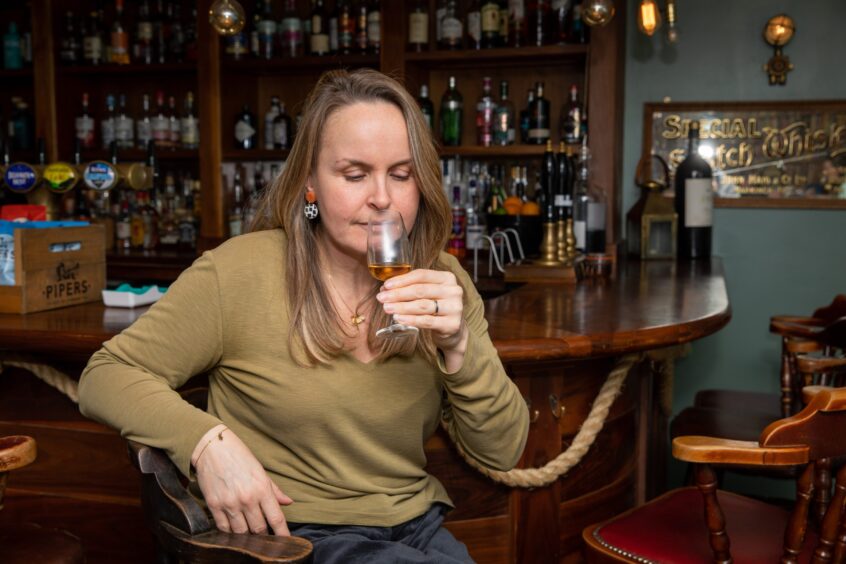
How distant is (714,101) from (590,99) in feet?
2.06

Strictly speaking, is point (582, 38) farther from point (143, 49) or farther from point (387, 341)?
point (387, 341)

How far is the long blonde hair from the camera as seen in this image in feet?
4.60

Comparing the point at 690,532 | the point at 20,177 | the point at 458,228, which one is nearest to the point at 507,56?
the point at 458,228

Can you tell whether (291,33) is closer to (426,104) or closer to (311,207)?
(426,104)

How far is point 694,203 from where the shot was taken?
3.57 metres

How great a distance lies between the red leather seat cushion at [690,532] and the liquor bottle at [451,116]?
7.69 ft

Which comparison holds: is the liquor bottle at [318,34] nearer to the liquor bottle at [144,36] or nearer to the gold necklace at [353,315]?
the liquor bottle at [144,36]

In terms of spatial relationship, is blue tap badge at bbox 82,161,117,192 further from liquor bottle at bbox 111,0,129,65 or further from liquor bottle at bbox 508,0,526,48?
liquor bottle at bbox 508,0,526,48

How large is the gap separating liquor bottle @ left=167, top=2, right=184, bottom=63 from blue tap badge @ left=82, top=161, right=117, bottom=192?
5.04 feet

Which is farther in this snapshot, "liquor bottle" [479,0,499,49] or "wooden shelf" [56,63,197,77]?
"wooden shelf" [56,63,197,77]

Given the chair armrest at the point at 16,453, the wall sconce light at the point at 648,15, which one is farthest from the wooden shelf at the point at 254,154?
the chair armrest at the point at 16,453

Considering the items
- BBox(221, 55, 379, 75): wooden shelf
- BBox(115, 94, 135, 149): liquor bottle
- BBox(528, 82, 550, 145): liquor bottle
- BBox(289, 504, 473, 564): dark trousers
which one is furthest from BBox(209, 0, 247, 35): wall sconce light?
BBox(289, 504, 473, 564): dark trousers

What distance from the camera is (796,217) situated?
3.67 metres

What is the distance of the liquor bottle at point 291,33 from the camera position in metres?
3.99
